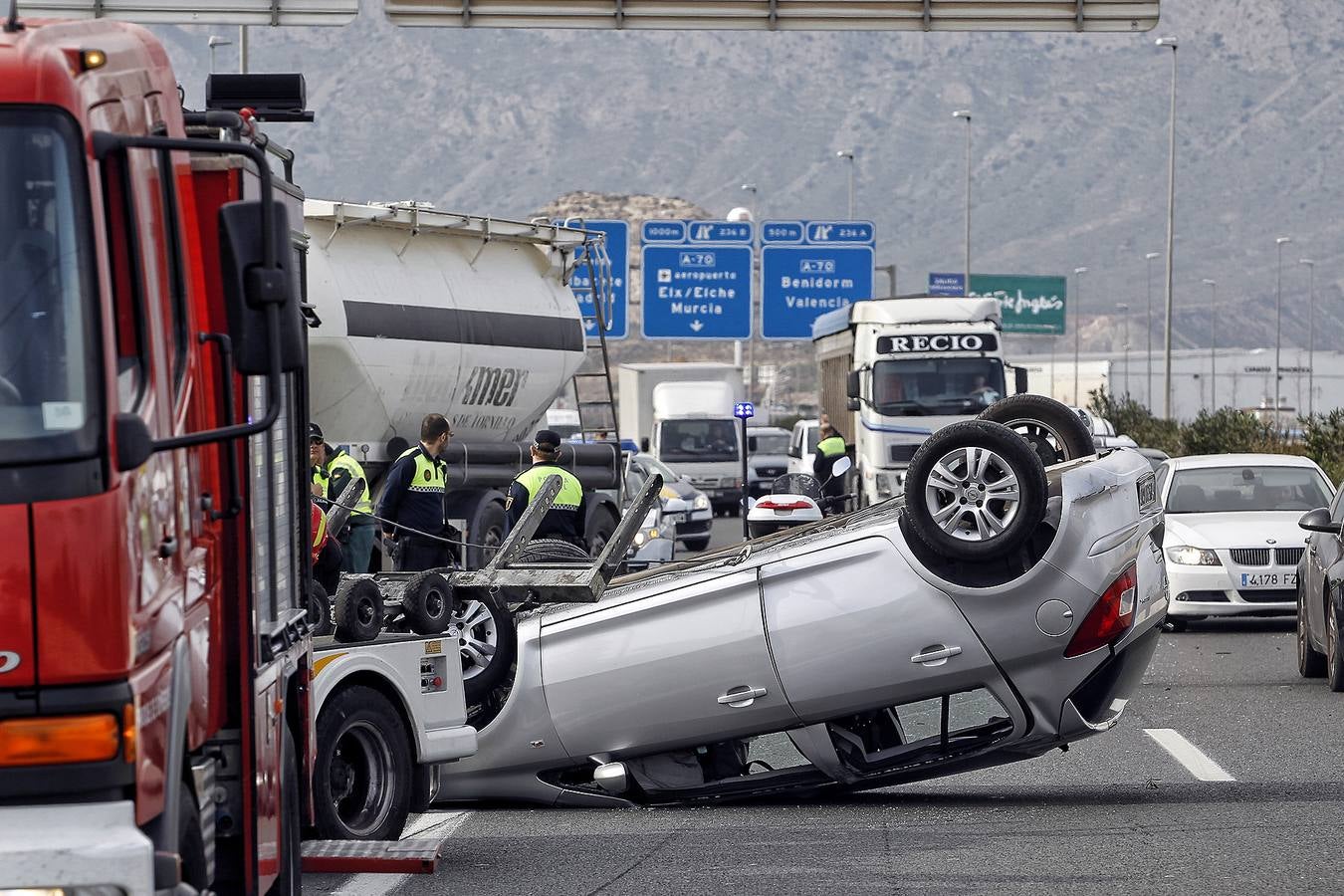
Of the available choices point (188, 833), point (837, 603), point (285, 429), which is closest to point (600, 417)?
point (837, 603)

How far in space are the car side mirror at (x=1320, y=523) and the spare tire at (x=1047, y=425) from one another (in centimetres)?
368

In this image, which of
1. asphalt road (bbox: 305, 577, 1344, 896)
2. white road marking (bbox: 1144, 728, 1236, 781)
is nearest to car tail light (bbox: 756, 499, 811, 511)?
white road marking (bbox: 1144, 728, 1236, 781)

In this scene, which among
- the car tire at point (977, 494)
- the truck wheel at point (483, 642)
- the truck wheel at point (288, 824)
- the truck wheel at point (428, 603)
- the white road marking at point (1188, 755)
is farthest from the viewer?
the white road marking at point (1188, 755)

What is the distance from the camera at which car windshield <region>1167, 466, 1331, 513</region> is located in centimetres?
1980

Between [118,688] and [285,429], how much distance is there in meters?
2.44

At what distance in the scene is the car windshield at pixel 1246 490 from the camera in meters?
19.8

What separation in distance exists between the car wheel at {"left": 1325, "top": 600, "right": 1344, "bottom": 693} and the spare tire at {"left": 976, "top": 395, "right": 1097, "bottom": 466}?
3901mm

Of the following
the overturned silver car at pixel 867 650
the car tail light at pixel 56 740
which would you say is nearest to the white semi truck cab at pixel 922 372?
the overturned silver car at pixel 867 650

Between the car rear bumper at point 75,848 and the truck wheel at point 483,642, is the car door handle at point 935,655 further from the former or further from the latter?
the car rear bumper at point 75,848

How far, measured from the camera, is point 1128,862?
8320mm

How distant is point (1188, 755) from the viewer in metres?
11.4

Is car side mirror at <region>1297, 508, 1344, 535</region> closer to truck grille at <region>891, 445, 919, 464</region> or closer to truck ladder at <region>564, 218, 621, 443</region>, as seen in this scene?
truck ladder at <region>564, 218, 621, 443</region>

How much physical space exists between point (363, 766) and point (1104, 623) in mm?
3238

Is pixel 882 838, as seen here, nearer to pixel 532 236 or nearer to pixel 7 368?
pixel 7 368
